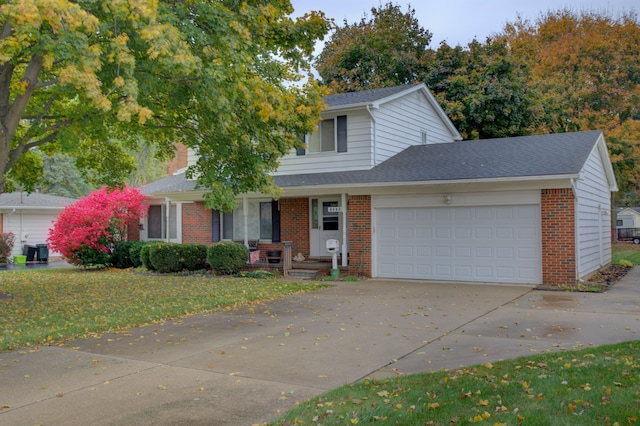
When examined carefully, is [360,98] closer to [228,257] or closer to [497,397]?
[228,257]

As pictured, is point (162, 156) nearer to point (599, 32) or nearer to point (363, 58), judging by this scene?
point (363, 58)

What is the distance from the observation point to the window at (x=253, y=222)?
60.3 feet

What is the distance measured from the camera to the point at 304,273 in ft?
53.7

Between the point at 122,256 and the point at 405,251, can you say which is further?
the point at 122,256

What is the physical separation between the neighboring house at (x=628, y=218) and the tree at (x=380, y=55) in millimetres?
37635

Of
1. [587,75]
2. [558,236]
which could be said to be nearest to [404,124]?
[558,236]

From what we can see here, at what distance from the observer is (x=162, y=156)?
1498 centimetres

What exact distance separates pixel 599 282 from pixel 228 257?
10.2 m

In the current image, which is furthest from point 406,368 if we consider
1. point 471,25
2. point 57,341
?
point 471,25

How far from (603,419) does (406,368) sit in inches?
93.2

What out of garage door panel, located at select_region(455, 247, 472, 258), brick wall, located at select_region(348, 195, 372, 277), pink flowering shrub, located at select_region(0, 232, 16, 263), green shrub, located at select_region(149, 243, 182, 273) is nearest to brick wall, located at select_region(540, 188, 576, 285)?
garage door panel, located at select_region(455, 247, 472, 258)

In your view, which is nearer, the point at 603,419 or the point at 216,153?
the point at 603,419

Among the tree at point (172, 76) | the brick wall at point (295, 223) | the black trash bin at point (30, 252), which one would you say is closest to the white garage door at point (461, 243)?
the brick wall at point (295, 223)

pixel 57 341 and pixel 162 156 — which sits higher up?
pixel 162 156
